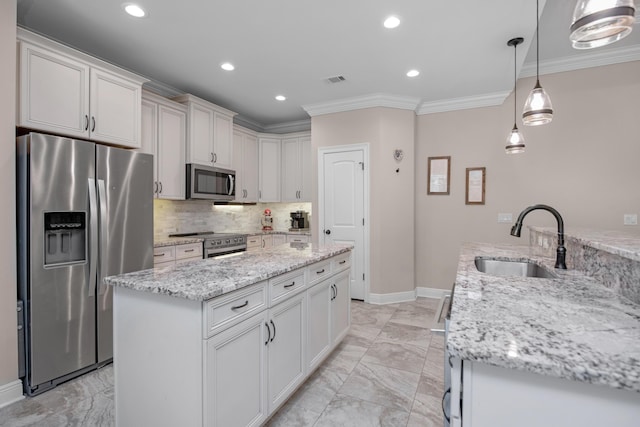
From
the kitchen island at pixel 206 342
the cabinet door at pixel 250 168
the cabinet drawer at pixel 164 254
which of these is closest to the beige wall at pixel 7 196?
the kitchen island at pixel 206 342

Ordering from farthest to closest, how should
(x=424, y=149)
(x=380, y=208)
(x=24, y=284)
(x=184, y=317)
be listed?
(x=424, y=149) < (x=380, y=208) < (x=24, y=284) < (x=184, y=317)

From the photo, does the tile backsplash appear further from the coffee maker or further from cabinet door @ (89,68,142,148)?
cabinet door @ (89,68,142,148)

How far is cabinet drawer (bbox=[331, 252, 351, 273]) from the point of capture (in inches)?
102

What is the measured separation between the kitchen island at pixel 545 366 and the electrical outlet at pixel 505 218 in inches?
128

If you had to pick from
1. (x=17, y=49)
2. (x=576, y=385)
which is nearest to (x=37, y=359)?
(x=17, y=49)

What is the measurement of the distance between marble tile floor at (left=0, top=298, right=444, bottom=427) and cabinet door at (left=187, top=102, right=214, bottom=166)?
2390 mm

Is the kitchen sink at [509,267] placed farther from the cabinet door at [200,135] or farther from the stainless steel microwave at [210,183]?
the cabinet door at [200,135]

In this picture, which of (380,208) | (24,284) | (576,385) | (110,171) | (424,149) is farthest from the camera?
(424,149)

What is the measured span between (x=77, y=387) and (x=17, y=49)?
2.38 m

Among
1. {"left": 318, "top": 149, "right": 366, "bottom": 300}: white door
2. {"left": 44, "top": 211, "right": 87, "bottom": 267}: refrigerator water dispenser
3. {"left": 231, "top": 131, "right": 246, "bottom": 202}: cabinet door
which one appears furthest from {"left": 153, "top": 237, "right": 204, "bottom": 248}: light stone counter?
{"left": 318, "top": 149, "right": 366, "bottom": 300}: white door

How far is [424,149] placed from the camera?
443cm

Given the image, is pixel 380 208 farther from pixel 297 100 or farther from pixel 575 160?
pixel 575 160

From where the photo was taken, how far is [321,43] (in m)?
2.81

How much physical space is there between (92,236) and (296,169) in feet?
10.8
